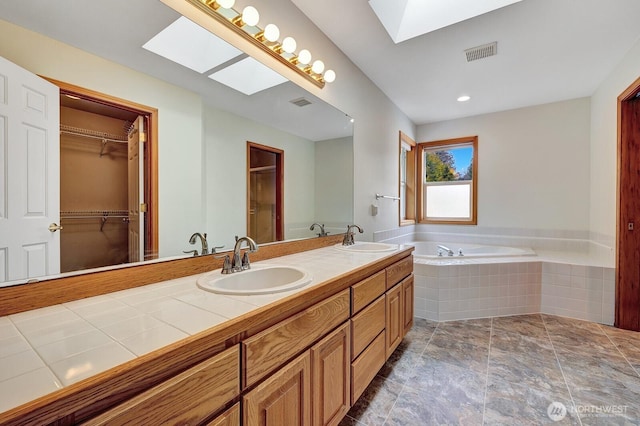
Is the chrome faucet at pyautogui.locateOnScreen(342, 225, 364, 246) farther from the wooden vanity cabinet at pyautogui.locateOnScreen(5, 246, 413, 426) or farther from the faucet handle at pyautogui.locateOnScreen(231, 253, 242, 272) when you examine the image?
the faucet handle at pyautogui.locateOnScreen(231, 253, 242, 272)

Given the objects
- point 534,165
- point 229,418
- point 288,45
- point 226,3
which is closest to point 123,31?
point 226,3

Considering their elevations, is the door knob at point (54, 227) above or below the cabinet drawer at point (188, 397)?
above

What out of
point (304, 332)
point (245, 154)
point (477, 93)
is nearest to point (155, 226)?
point (245, 154)

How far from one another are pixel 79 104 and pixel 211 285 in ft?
2.47

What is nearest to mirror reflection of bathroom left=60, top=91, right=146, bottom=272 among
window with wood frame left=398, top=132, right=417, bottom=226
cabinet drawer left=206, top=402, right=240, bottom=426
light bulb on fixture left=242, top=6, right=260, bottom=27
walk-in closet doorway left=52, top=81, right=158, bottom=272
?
walk-in closet doorway left=52, top=81, right=158, bottom=272

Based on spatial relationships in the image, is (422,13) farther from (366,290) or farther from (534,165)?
(534,165)

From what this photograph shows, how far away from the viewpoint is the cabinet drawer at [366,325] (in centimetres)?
136

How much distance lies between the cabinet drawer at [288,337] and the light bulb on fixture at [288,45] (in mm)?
1466

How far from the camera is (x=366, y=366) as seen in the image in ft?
4.85

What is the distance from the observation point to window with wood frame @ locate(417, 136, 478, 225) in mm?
4016

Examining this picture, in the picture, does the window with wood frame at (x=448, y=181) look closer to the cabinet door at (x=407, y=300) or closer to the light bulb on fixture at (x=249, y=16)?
the cabinet door at (x=407, y=300)

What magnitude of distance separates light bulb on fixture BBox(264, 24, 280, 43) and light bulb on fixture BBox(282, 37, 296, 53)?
93 mm

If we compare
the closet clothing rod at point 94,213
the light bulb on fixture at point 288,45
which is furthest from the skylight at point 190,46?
the closet clothing rod at point 94,213

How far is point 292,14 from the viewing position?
180cm
